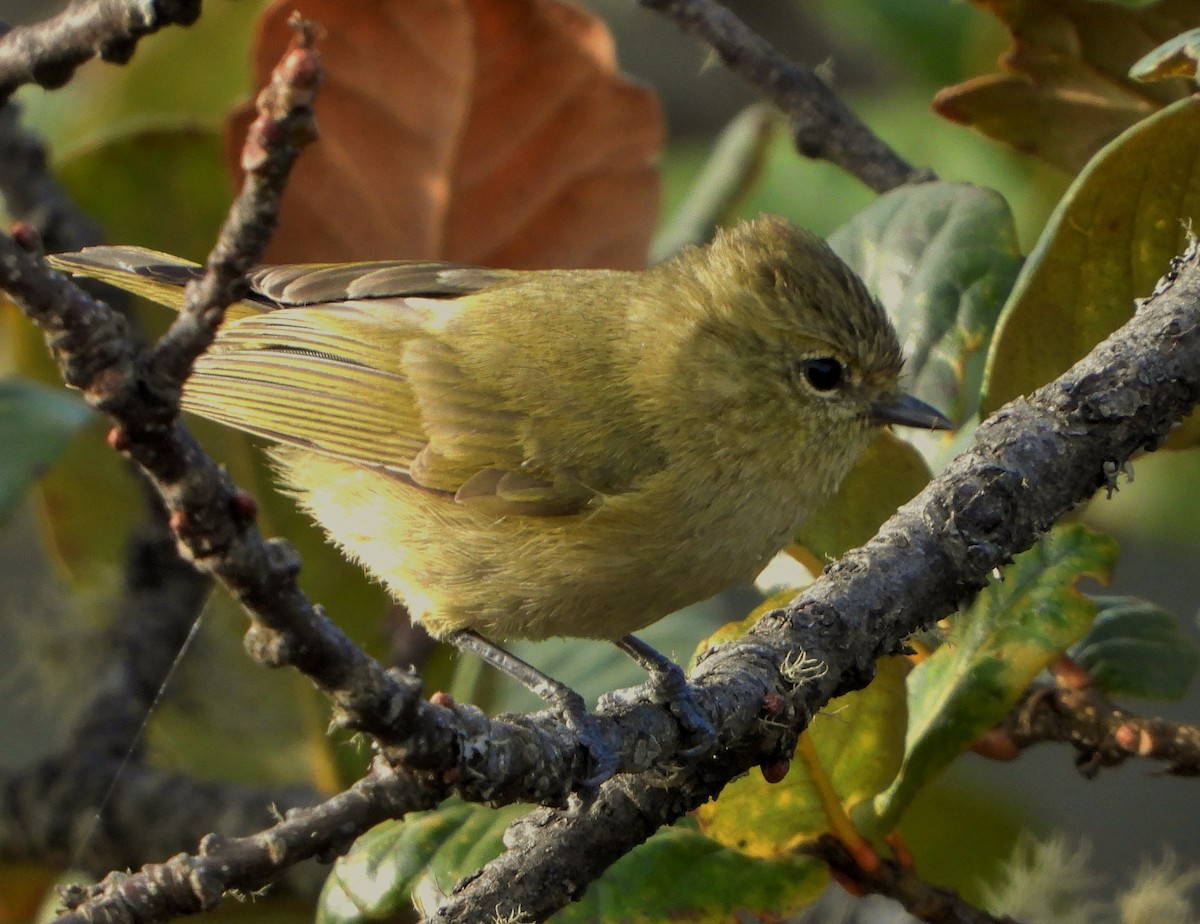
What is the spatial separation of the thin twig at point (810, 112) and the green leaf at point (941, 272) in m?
0.20

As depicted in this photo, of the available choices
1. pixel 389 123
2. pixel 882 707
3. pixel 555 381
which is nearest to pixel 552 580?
pixel 555 381

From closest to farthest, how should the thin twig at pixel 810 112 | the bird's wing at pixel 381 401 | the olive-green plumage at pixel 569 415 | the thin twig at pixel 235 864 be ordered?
the thin twig at pixel 235 864 → the olive-green plumage at pixel 569 415 → the bird's wing at pixel 381 401 → the thin twig at pixel 810 112

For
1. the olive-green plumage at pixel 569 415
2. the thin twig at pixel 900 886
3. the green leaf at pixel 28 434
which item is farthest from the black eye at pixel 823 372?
the green leaf at pixel 28 434

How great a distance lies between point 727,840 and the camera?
2016 mm

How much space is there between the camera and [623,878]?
1958 mm

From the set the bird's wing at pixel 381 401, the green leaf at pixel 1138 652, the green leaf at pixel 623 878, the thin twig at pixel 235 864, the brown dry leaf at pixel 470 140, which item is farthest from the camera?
the brown dry leaf at pixel 470 140

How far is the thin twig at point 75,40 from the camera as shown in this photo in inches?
67.8

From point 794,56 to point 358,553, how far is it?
312cm

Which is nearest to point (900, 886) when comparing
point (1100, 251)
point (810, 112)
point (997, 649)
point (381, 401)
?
point (997, 649)

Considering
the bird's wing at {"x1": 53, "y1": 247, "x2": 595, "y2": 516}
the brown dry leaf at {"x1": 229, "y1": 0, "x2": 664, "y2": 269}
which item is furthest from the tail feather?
the brown dry leaf at {"x1": 229, "y1": 0, "x2": 664, "y2": 269}

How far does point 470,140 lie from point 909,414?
1210 mm

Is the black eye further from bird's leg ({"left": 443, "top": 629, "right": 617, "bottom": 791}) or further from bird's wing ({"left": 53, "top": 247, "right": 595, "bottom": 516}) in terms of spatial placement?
bird's leg ({"left": 443, "top": 629, "right": 617, "bottom": 791})

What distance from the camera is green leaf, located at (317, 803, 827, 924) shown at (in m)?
1.94

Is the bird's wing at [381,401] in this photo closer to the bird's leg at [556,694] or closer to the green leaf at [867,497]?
the bird's leg at [556,694]
